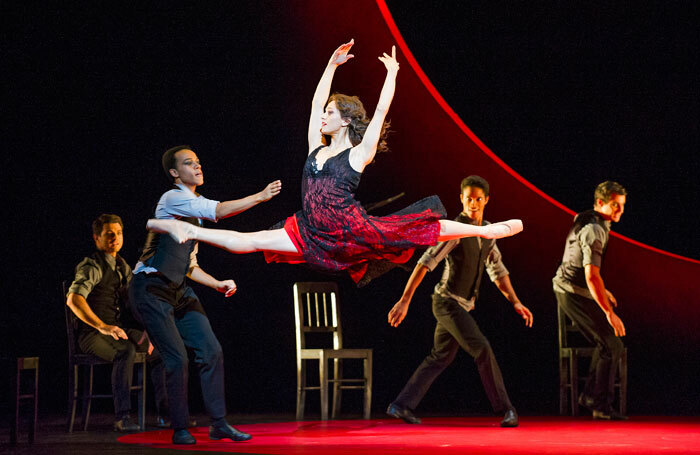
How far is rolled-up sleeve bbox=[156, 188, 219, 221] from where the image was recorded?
396 cm

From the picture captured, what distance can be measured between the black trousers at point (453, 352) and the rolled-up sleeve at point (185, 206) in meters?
1.54

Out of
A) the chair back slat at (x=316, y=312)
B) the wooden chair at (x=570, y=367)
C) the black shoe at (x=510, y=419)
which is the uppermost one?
the chair back slat at (x=316, y=312)

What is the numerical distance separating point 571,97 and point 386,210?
1.77m

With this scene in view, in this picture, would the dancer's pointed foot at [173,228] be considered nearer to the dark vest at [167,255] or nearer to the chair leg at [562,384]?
the dark vest at [167,255]

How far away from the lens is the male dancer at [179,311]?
156 inches

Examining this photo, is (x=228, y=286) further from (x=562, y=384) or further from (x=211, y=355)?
(x=562, y=384)

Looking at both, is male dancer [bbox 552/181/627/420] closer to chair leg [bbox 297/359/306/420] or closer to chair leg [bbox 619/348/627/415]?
chair leg [bbox 619/348/627/415]

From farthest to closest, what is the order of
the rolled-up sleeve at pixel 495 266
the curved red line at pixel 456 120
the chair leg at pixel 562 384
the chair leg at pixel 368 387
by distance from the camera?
the curved red line at pixel 456 120
the chair leg at pixel 562 384
the chair leg at pixel 368 387
the rolled-up sleeve at pixel 495 266

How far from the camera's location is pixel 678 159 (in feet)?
21.7

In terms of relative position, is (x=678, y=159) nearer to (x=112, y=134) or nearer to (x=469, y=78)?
(x=469, y=78)

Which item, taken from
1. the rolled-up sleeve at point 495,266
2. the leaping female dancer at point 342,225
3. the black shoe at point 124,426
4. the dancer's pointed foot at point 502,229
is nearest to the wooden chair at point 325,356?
the rolled-up sleeve at point 495,266

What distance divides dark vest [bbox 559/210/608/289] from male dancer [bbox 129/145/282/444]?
237 cm

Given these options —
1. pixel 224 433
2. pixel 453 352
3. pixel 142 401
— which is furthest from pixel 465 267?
pixel 142 401

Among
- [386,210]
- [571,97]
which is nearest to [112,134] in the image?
[386,210]
